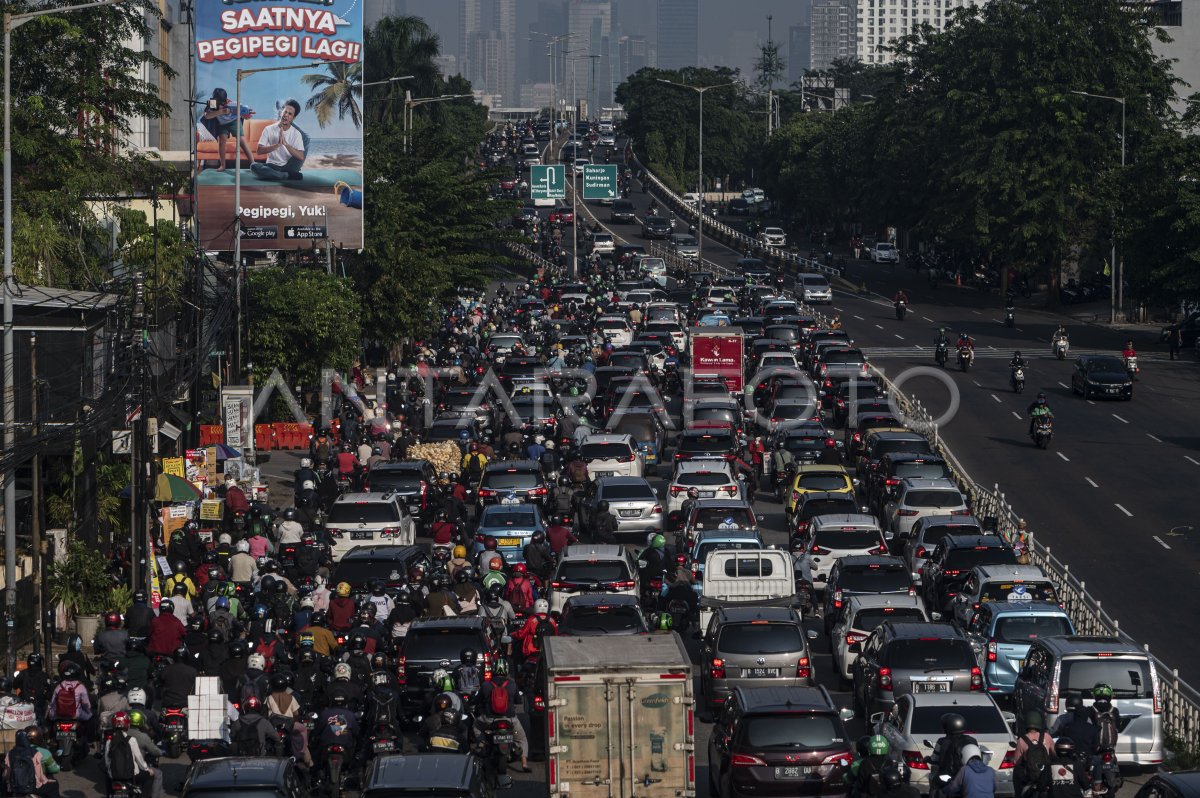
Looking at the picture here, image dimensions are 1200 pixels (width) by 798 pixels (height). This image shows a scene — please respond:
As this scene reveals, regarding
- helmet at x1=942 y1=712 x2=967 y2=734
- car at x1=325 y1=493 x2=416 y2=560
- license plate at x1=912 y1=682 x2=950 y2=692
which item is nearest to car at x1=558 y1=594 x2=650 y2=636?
license plate at x1=912 y1=682 x2=950 y2=692

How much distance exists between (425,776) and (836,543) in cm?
1511

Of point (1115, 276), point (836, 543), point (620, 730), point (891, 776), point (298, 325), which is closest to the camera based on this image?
point (891, 776)

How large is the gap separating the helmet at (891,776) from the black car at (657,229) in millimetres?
100608

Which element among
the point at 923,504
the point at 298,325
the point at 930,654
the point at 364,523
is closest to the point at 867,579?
the point at 930,654

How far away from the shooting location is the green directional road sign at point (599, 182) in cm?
10175

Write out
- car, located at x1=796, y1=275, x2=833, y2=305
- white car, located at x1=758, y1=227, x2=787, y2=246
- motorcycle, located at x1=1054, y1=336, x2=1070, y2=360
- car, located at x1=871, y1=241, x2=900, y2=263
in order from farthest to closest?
white car, located at x1=758, y1=227, x2=787, y2=246 → car, located at x1=871, y1=241, x2=900, y2=263 → car, located at x1=796, y1=275, x2=833, y2=305 → motorcycle, located at x1=1054, y1=336, x2=1070, y2=360

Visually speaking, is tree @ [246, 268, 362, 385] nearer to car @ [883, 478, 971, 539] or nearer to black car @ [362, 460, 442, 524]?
black car @ [362, 460, 442, 524]

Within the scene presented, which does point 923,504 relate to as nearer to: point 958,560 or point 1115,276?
point 958,560

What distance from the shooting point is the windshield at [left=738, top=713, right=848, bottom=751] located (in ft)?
57.3

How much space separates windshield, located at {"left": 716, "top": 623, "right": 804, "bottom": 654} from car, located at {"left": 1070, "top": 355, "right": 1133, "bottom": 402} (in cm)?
3459

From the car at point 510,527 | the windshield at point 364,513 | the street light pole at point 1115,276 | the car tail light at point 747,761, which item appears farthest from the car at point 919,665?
the street light pole at point 1115,276

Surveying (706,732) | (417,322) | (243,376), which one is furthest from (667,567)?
(417,322)

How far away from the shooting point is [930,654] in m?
21.3

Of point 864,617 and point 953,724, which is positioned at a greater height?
point 953,724
